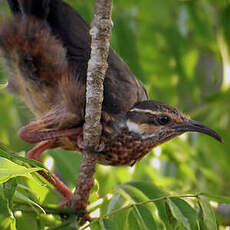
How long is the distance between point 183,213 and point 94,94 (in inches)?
31.8

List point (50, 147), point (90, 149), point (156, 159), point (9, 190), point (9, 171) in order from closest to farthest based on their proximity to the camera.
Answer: point (9, 171), point (9, 190), point (90, 149), point (50, 147), point (156, 159)

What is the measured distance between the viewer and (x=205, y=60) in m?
7.68

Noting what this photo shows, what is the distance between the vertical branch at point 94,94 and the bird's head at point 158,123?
0.56 metres

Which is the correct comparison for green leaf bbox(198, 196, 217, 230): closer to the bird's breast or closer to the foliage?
the foliage

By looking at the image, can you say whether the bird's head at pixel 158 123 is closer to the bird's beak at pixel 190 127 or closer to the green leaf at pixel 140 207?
the bird's beak at pixel 190 127

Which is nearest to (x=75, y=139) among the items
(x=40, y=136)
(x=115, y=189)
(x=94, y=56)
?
(x=40, y=136)

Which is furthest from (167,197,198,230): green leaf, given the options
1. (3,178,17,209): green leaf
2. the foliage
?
(3,178,17,209): green leaf

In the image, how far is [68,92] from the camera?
3.70 m

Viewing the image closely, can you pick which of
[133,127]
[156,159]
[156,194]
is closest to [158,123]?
[133,127]

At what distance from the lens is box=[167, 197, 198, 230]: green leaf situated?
271 cm

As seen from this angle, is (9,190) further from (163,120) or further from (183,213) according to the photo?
(163,120)

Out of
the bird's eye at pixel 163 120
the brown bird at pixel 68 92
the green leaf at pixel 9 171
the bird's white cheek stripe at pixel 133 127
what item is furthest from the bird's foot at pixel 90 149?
the green leaf at pixel 9 171

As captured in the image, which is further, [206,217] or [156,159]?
[156,159]

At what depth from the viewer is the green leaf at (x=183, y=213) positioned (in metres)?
2.71
